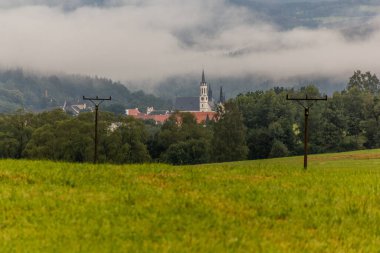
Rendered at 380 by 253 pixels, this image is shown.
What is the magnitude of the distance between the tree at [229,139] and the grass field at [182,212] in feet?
367

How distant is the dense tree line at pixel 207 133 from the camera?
368 ft

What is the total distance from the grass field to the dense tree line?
90.5 meters

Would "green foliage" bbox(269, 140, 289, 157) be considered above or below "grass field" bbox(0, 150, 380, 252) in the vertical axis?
below

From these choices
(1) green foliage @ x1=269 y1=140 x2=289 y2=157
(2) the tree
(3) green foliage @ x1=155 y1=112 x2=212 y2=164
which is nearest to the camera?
(3) green foliage @ x1=155 y1=112 x2=212 y2=164

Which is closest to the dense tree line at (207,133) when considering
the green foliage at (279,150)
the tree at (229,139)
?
the tree at (229,139)

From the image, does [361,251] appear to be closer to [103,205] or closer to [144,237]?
[144,237]

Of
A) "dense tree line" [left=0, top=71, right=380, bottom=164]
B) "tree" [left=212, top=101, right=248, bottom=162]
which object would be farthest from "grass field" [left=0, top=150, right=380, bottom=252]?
"tree" [left=212, top=101, right=248, bottom=162]

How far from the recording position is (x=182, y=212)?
1352 centimetres

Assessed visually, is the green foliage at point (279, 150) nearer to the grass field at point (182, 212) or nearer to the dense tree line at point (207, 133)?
the dense tree line at point (207, 133)

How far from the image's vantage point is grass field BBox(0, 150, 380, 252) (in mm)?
11484

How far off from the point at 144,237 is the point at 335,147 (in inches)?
5176

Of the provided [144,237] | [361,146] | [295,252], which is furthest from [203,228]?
[361,146]

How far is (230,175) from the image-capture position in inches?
771

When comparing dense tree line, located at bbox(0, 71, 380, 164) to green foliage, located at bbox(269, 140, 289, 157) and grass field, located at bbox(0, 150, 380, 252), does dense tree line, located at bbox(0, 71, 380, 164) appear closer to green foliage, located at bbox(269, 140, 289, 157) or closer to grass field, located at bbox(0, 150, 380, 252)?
green foliage, located at bbox(269, 140, 289, 157)
